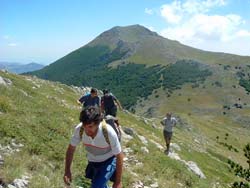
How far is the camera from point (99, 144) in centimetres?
709

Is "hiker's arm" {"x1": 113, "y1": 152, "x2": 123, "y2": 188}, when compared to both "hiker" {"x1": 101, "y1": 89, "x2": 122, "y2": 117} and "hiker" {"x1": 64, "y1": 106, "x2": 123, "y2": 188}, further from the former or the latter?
"hiker" {"x1": 101, "y1": 89, "x2": 122, "y2": 117}

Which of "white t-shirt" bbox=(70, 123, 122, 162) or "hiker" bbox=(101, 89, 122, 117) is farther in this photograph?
"hiker" bbox=(101, 89, 122, 117)

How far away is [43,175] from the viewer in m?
9.91

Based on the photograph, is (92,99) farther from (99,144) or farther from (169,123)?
(169,123)

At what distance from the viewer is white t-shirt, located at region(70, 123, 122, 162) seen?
695cm

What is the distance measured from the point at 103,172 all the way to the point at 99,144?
55 cm

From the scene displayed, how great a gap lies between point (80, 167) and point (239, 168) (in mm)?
5007

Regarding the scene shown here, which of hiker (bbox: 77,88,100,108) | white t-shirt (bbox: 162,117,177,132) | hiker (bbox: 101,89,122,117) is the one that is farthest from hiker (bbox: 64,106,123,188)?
white t-shirt (bbox: 162,117,177,132)

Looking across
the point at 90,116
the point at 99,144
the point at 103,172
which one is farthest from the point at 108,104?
the point at 90,116

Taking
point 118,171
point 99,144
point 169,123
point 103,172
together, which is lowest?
point 169,123

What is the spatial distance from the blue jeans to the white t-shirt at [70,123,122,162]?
0.09m

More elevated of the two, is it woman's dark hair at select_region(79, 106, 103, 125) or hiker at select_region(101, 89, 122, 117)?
woman's dark hair at select_region(79, 106, 103, 125)

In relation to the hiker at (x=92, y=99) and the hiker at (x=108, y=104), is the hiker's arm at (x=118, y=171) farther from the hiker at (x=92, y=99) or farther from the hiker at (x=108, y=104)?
the hiker at (x=108, y=104)

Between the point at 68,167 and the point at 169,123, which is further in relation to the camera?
the point at 169,123
